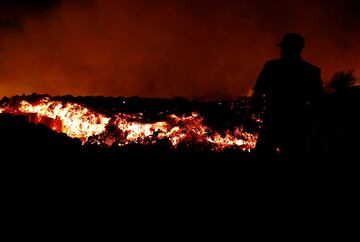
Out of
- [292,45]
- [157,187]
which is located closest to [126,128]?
[157,187]

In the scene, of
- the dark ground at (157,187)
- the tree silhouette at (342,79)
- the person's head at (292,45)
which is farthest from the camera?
the tree silhouette at (342,79)

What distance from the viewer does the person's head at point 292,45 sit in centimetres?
386

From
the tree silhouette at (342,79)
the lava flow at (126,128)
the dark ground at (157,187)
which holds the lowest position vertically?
the dark ground at (157,187)

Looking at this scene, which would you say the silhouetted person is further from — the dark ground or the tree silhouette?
the tree silhouette

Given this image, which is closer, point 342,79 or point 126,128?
point 126,128

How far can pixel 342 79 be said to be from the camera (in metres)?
10.8

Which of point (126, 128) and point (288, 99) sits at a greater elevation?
point (288, 99)

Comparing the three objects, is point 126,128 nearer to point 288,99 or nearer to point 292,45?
point 288,99

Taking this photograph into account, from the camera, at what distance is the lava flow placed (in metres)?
9.05

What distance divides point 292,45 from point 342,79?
8044 millimetres

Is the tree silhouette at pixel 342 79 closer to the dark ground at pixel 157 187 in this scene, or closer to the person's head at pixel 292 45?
the dark ground at pixel 157 187

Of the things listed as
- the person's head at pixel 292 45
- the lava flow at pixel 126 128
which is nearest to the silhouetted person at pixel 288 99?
the person's head at pixel 292 45

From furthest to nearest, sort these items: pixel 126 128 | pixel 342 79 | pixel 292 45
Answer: pixel 342 79
pixel 126 128
pixel 292 45

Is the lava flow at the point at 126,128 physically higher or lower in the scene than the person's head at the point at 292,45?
lower
